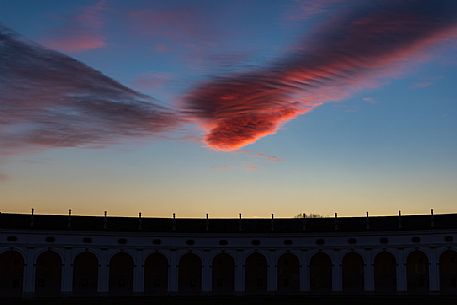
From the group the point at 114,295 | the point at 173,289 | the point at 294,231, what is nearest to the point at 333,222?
the point at 294,231

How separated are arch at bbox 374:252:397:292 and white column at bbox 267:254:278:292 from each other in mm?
11722

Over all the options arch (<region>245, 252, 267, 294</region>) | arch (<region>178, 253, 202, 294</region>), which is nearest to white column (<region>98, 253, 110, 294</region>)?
arch (<region>178, 253, 202, 294</region>)

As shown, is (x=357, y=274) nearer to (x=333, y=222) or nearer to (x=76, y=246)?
(x=333, y=222)

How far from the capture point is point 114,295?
87.9m

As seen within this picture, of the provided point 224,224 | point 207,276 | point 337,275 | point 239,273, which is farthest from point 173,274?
point 337,275

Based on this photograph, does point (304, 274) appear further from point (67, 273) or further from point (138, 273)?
point (67, 273)

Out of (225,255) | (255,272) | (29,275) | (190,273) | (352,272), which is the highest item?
(225,255)

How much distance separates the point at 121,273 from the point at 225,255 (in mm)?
12559

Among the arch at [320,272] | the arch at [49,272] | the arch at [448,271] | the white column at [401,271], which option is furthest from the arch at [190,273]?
the arch at [448,271]

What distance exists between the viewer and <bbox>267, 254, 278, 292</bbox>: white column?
299 feet

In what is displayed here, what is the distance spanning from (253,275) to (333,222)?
11.6 m

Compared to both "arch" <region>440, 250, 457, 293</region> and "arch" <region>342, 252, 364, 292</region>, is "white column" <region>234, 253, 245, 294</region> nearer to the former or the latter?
"arch" <region>342, 252, 364, 292</region>

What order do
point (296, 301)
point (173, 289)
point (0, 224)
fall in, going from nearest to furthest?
point (296, 301) → point (0, 224) → point (173, 289)

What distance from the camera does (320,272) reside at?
9281 cm
